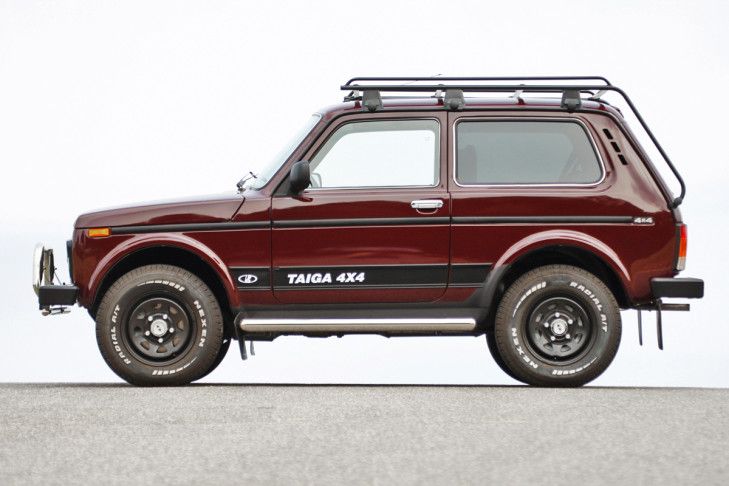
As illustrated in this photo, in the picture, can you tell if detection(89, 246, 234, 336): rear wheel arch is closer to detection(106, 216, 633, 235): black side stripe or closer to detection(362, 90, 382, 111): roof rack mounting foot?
detection(106, 216, 633, 235): black side stripe

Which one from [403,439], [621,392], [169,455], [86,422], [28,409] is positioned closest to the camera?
[169,455]

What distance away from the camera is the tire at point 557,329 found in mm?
9305

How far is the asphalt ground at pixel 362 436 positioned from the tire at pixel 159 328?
273 millimetres

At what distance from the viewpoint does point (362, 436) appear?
6605mm

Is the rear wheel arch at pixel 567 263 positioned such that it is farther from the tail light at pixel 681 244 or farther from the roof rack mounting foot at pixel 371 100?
the roof rack mounting foot at pixel 371 100

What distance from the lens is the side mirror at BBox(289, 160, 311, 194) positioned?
915 cm

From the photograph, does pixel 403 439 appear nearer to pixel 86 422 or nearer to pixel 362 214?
pixel 86 422

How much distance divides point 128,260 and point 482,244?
2.95 m

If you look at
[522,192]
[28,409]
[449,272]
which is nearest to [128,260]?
[28,409]

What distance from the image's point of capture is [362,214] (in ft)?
30.5

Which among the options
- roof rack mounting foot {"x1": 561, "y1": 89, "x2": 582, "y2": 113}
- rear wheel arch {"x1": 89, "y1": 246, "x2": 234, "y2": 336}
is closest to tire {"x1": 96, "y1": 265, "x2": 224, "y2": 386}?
rear wheel arch {"x1": 89, "y1": 246, "x2": 234, "y2": 336}

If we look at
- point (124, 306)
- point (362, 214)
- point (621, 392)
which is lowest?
point (621, 392)

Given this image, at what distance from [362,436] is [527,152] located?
3792mm

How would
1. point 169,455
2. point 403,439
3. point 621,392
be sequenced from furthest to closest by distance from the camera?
point 621,392, point 403,439, point 169,455
